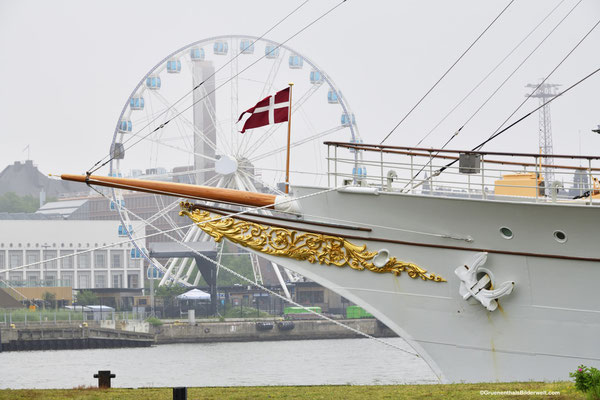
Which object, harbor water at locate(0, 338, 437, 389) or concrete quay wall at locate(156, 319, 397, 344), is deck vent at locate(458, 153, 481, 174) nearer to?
harbor water at locate(0, 338, 437, 389)

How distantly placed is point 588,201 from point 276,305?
62.9 m

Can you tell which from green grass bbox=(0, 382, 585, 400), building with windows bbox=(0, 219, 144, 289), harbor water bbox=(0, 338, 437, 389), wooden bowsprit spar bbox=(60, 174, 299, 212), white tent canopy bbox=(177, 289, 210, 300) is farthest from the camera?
building with windows bbox=(0, 219, 144, 289)

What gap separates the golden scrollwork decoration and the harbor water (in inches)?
347

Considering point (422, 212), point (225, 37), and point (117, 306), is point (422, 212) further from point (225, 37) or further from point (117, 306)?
point (117, 306)

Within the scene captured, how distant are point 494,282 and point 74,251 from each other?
2835 inches

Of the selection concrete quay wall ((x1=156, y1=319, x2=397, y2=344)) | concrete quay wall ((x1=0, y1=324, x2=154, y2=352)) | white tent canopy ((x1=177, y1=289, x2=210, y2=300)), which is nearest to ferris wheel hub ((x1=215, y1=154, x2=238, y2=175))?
concrete quay wall ((x1=0, y1=324, x2=154, y2=352))

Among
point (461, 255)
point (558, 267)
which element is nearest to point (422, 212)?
point (461, 255)

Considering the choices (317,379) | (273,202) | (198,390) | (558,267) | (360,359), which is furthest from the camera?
(360,359)

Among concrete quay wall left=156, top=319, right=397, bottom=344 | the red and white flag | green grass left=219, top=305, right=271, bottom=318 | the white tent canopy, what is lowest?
concrete quay wall left=156, top=319, right=397, bottom=344

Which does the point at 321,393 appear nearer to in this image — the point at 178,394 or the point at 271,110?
the point at 178,394

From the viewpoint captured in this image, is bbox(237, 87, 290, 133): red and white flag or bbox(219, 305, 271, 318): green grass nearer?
bbox(237, 87, 290, 133): red and white flag

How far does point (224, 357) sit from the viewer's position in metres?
40.9

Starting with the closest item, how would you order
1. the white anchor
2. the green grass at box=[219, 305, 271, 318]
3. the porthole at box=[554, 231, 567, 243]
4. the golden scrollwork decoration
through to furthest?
the porthole at box=[554, 231, 567, 243], the white anchor, the golden scrollwork decoration, the green grass at box=[219, 305, 271, 318]

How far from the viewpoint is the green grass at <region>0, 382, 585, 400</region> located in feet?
33.2
